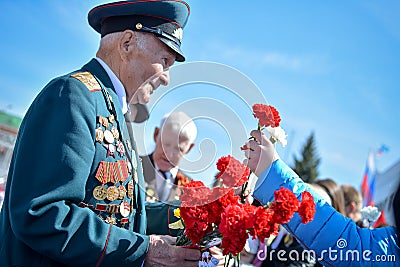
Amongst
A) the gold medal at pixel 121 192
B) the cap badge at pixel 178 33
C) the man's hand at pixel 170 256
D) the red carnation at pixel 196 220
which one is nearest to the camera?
the red carnation at pixel 196 220

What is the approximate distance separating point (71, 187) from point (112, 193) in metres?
0.25

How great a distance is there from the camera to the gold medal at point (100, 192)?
5.70ft

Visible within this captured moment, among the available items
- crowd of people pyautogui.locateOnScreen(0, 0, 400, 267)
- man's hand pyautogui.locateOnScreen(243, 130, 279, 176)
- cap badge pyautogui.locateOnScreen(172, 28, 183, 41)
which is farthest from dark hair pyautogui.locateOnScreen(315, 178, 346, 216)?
cap badge pyautogui.locateOnScreen(172, 28, 183, 41)

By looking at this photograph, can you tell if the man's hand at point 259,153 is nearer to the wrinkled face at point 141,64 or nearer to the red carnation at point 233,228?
the red carnation at point 233,228

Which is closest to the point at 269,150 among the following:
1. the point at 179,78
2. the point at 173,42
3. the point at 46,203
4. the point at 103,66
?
the point at 179,78

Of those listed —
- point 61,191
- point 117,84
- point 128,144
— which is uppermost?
point 117,84

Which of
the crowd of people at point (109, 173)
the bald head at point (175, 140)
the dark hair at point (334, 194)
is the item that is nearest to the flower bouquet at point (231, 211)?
the crowd of people at point (109, 173)

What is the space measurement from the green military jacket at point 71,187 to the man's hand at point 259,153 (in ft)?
A: 1.81

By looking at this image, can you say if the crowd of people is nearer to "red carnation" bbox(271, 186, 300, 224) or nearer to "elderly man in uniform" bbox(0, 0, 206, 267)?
"elderly man in uniform" bbox(0, 0, 206, 267)

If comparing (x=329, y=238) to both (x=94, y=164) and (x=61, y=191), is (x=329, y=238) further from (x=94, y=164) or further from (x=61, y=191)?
(x=61, y=191)

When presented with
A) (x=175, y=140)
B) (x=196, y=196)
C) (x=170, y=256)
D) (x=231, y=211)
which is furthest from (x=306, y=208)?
(x=175, y=140)

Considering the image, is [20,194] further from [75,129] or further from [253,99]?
[253,99]

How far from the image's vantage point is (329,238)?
212 centimetres

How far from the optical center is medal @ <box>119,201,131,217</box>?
1826mm
